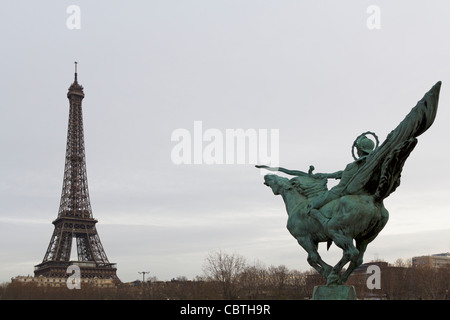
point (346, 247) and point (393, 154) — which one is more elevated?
point (393, 154)

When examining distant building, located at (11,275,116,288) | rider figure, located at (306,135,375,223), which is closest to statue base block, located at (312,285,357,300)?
rider figure, located at (306,135,375,223)

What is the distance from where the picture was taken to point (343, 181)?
8180mm

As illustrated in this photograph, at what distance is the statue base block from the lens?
7.88 meters

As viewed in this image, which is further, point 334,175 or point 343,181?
point 334,175

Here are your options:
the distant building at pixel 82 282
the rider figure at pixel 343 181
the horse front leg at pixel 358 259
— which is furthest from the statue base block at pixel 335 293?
the distant building at pixel 82 282

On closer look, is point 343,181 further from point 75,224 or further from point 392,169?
point 75,224

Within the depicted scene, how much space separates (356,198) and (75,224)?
195 ft

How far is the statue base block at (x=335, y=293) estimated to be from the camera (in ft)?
25.8

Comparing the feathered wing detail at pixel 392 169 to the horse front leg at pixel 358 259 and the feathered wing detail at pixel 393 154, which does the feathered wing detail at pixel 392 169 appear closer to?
the feathered wing detail at pixel 393 154

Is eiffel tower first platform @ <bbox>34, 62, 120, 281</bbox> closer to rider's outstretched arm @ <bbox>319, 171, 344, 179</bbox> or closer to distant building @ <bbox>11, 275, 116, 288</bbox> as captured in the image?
distant building @ <bbox>11, 275, 116, 288</bbox>

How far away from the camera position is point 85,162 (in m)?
67.5

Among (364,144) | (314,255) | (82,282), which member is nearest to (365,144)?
(364,144)

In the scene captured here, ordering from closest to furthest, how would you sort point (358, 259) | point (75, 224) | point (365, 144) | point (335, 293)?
point (335, 293), point (358, 259), point (365, 144), point (75, 224)
